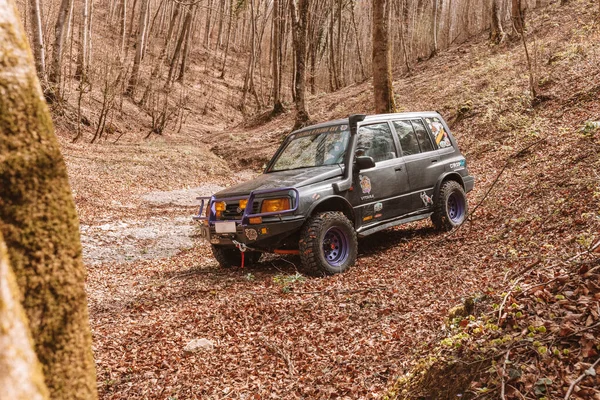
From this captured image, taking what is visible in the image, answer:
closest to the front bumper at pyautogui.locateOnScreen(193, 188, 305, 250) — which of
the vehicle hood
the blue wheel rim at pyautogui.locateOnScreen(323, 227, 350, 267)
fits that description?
the vehicle hood

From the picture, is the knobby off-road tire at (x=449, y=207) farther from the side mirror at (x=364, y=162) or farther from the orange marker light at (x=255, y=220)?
the orange marker light at (x=255, y=220)

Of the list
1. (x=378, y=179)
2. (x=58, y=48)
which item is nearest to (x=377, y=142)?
(x=378, y=179)

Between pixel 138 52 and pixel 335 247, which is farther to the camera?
pixel 138 52

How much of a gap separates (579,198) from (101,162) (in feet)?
45.9

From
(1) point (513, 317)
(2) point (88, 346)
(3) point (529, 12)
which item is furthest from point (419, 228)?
(3) point (529, 12)

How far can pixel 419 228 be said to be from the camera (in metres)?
9.04

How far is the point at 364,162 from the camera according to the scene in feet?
22.5

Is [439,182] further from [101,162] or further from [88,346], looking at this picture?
[101,162]

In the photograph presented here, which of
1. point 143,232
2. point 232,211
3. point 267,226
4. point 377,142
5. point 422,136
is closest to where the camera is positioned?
point 267,226

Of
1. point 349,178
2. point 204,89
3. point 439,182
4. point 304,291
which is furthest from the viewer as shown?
point 204,89

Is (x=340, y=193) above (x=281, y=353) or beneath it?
above

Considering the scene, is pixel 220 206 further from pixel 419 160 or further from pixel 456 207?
pixel 456 207

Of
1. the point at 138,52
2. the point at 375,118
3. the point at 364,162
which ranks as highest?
the point at 138,52

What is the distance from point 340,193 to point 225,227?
5.12 feet
